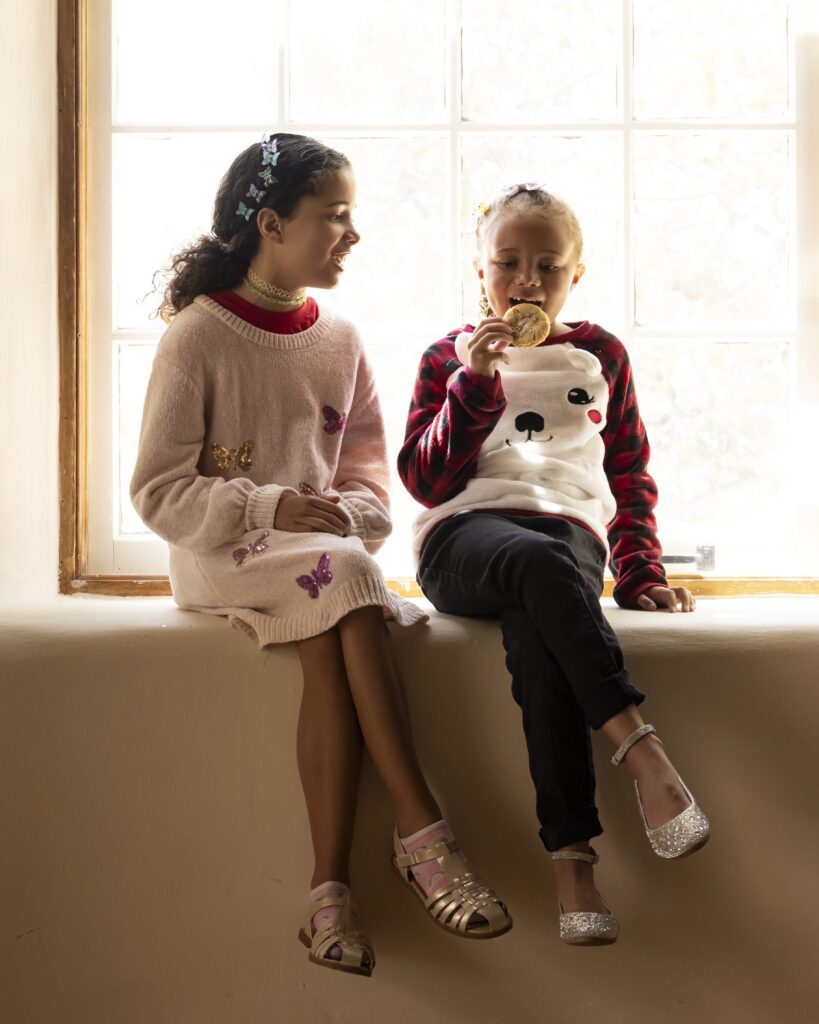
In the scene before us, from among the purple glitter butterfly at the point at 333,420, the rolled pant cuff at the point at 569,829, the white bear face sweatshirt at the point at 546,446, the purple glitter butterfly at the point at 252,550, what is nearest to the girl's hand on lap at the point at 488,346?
the white bear face sweatshirt at the point at 546,446

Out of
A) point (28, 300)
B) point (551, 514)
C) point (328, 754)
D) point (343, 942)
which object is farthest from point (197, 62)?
point (343, 942)

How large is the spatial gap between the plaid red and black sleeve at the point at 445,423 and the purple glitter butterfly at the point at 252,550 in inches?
9.8

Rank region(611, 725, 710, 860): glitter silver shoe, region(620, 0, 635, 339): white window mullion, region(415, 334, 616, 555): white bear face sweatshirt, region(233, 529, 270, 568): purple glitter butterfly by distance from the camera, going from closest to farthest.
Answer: region(611, 725, 710, 860): glitter silver shoe < region(233, 529, 270, 568): purple glitter butterfly < region(415, 334, 616, 555): white bear face sweatshirt < region(620, 0, 635, 339): white window mullion

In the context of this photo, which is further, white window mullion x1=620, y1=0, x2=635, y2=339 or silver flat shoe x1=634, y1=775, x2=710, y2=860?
white window mullion x1=620, y1=0, x2=635, y2=339

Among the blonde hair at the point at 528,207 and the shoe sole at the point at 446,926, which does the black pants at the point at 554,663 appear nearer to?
the shoe sole at the point at 446,926

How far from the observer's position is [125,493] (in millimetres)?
1891

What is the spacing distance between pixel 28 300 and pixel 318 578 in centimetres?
68

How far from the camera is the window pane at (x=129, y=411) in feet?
6.17

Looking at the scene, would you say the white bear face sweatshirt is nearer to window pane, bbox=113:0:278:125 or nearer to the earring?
the earring

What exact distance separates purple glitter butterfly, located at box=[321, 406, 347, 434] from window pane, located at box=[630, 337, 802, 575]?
1.76ft

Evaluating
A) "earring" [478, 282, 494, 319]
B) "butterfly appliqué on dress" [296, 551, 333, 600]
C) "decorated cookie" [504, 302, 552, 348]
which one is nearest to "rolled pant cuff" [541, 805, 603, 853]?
"butterfly appliqué on dress" [296, 551, 333, 600]

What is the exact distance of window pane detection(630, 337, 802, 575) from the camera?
6.19ft

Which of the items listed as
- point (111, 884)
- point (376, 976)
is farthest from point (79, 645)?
point (376, 976)

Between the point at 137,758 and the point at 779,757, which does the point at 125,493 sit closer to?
the point at 137,758
